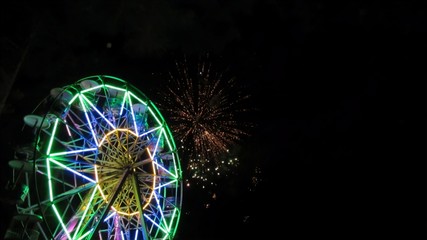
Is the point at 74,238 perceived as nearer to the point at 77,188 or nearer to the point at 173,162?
the point at 77,188

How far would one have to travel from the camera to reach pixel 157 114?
15109 mm

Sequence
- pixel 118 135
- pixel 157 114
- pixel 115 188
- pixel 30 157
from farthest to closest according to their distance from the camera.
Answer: pixel 157 114, pixel 118 135, pixel 115 188, pixel 30 157

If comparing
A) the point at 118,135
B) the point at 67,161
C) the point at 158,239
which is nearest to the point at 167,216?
the point at 158,239

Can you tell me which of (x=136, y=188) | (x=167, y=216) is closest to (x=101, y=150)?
Result: (x=136, y=188)

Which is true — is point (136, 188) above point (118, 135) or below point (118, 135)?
below

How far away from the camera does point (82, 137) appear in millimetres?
13000

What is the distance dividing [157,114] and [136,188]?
9.81 ft

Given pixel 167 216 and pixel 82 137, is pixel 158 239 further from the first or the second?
pixel 82 137

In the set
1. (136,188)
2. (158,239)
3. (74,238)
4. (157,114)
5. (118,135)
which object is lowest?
(74,238)

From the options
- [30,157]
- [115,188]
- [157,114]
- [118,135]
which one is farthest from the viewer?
[157,114]

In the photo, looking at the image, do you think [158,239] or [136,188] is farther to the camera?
[158,239]

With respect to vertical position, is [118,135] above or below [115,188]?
above

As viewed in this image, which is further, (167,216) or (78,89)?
(167,216)

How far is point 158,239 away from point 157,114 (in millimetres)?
4159
